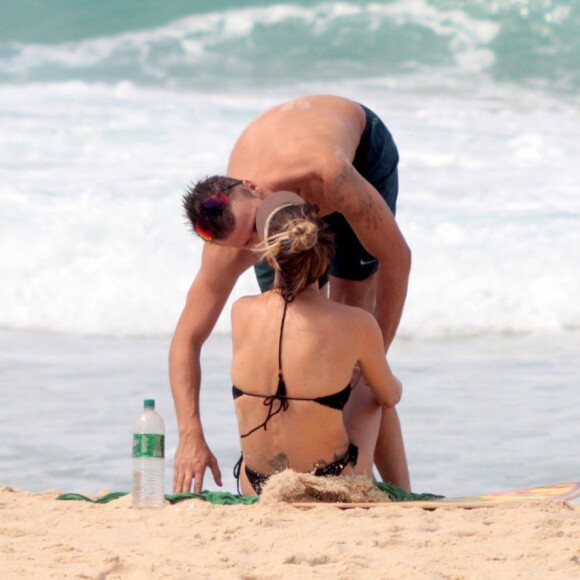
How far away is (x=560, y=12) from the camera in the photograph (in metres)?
16.9

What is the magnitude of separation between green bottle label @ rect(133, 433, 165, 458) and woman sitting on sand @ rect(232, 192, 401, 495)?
26 cm

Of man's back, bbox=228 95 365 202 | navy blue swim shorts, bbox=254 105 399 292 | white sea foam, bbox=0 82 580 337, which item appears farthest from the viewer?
white sea foam, bbox=0 82 580 337

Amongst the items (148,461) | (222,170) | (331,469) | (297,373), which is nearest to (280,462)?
(331,469)

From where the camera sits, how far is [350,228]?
13.9ft

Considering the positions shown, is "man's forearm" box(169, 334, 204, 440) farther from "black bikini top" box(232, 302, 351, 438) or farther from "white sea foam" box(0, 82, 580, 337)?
"white sea foam" box(0, 82, 580, 337)

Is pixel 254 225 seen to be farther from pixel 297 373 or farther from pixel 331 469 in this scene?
pixel 331 469

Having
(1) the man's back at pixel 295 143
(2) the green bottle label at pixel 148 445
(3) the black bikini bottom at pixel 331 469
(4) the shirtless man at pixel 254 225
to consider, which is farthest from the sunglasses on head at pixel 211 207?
(3) the black bikini bottom at pixel 331 469

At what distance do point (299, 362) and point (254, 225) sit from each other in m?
0.42

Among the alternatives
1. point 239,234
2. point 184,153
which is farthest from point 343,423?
point 184,153

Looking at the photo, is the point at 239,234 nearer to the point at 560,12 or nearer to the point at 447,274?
the point at 447,274

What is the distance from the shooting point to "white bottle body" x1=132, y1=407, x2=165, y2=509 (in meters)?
3.53

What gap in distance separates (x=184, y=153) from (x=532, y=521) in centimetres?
932

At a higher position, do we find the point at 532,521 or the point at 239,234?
the point at 239,234

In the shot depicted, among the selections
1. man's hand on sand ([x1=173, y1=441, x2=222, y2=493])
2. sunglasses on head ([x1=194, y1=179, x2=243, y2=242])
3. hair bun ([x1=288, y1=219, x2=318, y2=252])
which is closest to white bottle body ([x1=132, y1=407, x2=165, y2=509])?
man's hand on sand ([x1=173, y1=441, x2=222, y2=493])
